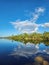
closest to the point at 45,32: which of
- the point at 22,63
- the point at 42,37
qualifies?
the point at 42,37

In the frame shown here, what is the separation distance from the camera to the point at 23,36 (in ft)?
235

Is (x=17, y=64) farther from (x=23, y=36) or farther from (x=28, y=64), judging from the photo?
(x=23, y=36)

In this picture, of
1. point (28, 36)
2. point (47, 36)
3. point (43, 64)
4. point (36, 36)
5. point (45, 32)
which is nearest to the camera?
point (43, 64)

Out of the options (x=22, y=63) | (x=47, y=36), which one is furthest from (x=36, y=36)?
(x=22, y=63)

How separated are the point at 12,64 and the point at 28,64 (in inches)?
42.4

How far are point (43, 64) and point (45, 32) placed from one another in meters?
51.9

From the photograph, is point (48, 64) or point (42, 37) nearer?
point (48, 64)

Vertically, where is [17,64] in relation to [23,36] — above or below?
below

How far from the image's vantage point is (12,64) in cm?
924

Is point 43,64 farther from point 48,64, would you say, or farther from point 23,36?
point 23,36

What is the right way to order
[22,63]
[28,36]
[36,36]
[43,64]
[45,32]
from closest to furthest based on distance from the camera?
[43,64]
[22,63]
[45,32]
[36,36]
[28,36]

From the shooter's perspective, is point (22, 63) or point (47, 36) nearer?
point (22, 63)

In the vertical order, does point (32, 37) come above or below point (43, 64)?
above

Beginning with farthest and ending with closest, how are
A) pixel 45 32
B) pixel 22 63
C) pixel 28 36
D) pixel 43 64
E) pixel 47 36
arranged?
1. pixel 28 36
2. pixel 45 32
3. pixel 47 36
4. pixel 22 63
5. pixel 43 64
